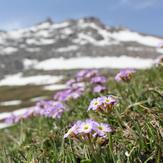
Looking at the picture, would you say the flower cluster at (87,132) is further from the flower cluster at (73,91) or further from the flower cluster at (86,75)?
the flower cluster at (86,75)

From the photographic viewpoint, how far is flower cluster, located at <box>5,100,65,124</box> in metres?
7.05

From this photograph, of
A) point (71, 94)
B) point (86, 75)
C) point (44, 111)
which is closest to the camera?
point (44, 111)

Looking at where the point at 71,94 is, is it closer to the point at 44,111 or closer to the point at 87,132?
the point at 44,111

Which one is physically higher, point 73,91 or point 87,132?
point 73,91

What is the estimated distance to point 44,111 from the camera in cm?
795

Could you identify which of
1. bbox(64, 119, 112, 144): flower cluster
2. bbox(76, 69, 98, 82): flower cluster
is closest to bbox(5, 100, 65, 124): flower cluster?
bbox(76, 69, 98, 82): flower cluster

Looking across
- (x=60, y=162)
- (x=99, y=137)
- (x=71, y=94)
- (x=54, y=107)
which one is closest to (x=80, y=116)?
(x=54, y=107)

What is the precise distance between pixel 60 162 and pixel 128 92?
3.99 meters

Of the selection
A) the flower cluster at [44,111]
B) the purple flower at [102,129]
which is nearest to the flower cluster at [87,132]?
the purple flower at [102,129]

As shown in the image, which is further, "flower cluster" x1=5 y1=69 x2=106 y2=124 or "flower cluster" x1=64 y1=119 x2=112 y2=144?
"flower cluster" x1=5 y1=69 x2=106 y2=124

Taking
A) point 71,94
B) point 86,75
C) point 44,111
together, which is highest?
point 86,75

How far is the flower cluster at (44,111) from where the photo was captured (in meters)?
7.05

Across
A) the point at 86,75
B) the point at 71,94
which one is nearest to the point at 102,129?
the point at 71,94

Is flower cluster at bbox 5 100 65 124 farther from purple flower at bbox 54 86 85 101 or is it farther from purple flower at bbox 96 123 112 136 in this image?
purple flower at bbox 96 123 112 136
